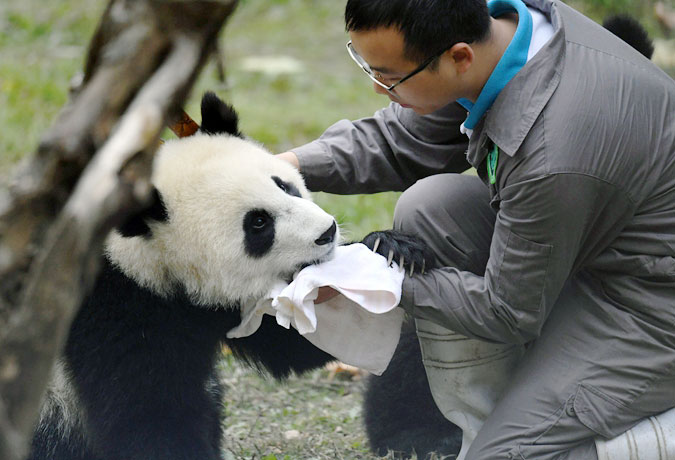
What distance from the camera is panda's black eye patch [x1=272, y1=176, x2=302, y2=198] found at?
2896 millimetres

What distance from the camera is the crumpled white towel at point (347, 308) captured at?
264 centimetres

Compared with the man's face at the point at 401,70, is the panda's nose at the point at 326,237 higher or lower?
lower

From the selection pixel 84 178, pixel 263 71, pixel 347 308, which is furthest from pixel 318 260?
pixel 263 71

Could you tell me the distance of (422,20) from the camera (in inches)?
97.7

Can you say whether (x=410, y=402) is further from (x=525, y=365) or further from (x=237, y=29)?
(x=237, y=29)

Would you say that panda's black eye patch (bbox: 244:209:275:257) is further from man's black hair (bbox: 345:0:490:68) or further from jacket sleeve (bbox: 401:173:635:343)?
man's black hair (bbox: 345:0:490:68)

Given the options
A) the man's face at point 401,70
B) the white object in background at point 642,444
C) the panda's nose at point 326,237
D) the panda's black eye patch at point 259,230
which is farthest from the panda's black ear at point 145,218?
the white object in background at point 642,444

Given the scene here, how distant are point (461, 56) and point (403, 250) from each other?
654mm

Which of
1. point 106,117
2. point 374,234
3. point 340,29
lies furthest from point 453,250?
point 340,29

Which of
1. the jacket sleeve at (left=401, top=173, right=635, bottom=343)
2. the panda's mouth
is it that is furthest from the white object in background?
the panda's mouth

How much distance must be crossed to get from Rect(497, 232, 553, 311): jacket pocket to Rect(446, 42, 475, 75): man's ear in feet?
1.77

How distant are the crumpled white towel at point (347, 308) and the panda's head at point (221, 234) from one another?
87 mm

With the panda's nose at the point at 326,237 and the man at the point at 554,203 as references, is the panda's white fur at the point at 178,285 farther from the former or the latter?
the man at the point at 554,203

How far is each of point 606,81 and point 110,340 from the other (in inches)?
70.8
